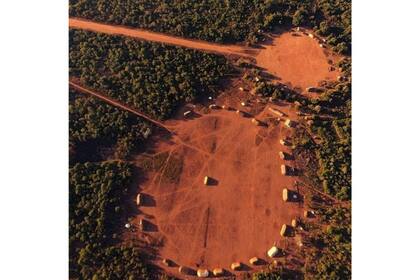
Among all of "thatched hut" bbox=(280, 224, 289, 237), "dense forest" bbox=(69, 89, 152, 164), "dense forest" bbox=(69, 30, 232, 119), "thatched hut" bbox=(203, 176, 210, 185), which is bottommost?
"thatched hut" bbox=(280, 224, 289, 237)

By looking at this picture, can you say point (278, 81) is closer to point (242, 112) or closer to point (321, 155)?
point (242, 112)

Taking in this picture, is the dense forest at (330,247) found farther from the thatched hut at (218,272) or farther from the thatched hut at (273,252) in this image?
the thatched hut at (218,272)

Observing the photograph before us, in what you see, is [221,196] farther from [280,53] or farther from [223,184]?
[280,53]

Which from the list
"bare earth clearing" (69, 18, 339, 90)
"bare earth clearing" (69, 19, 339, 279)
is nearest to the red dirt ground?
"bare earth clearing" (69, 19, 339, 279)

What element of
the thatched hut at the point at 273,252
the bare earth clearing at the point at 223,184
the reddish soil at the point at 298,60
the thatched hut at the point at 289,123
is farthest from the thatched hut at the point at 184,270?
the reddish soil at the point at 298,60

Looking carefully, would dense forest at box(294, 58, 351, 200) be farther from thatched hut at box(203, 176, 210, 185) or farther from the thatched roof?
thatched hut at box(203, 176, 210, 185)

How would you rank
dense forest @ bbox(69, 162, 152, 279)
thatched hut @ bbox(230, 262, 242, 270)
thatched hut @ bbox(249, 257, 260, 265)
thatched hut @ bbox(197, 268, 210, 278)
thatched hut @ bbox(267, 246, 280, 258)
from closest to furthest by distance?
dense forest @ bbox(69, 162, 152, 279) → thatched hut @ bbox(197, 268, 210, 278) → thatched hut @ bbox(230, 262, 242, 270) → thatched hut @ bbox(249, 257, 260, 265) → thatched hut @ bbox(267, 246, 280, 258)

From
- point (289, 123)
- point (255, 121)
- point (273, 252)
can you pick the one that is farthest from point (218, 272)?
point (289, 123)
